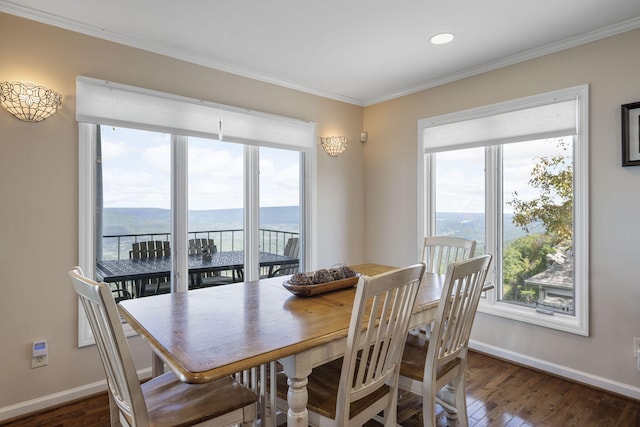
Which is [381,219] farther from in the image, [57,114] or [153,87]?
[57,114]

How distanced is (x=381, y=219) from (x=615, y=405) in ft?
8.16

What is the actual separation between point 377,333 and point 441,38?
2.25 m

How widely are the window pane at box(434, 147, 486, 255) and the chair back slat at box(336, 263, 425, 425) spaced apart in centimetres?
212

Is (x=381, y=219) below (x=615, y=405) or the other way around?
the other way around

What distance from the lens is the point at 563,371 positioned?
2793 millimetres

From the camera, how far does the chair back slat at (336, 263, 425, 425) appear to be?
1.35 m

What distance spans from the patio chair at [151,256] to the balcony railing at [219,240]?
0.04 metres

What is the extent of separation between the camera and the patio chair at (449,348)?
1.69 meters

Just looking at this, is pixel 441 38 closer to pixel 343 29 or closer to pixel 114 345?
pixel 343 29

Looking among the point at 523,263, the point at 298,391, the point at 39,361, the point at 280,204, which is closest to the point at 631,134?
the point at 523,263

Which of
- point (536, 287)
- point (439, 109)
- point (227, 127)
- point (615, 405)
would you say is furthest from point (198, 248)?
point (615, 405)

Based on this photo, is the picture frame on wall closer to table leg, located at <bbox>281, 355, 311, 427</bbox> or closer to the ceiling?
the ceiling

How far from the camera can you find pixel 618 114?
8.33 ft

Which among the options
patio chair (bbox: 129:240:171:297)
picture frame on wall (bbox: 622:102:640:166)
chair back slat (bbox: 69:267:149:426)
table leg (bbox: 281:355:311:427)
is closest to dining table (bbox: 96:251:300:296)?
patio chair (bbox: 129:240:171:297)
